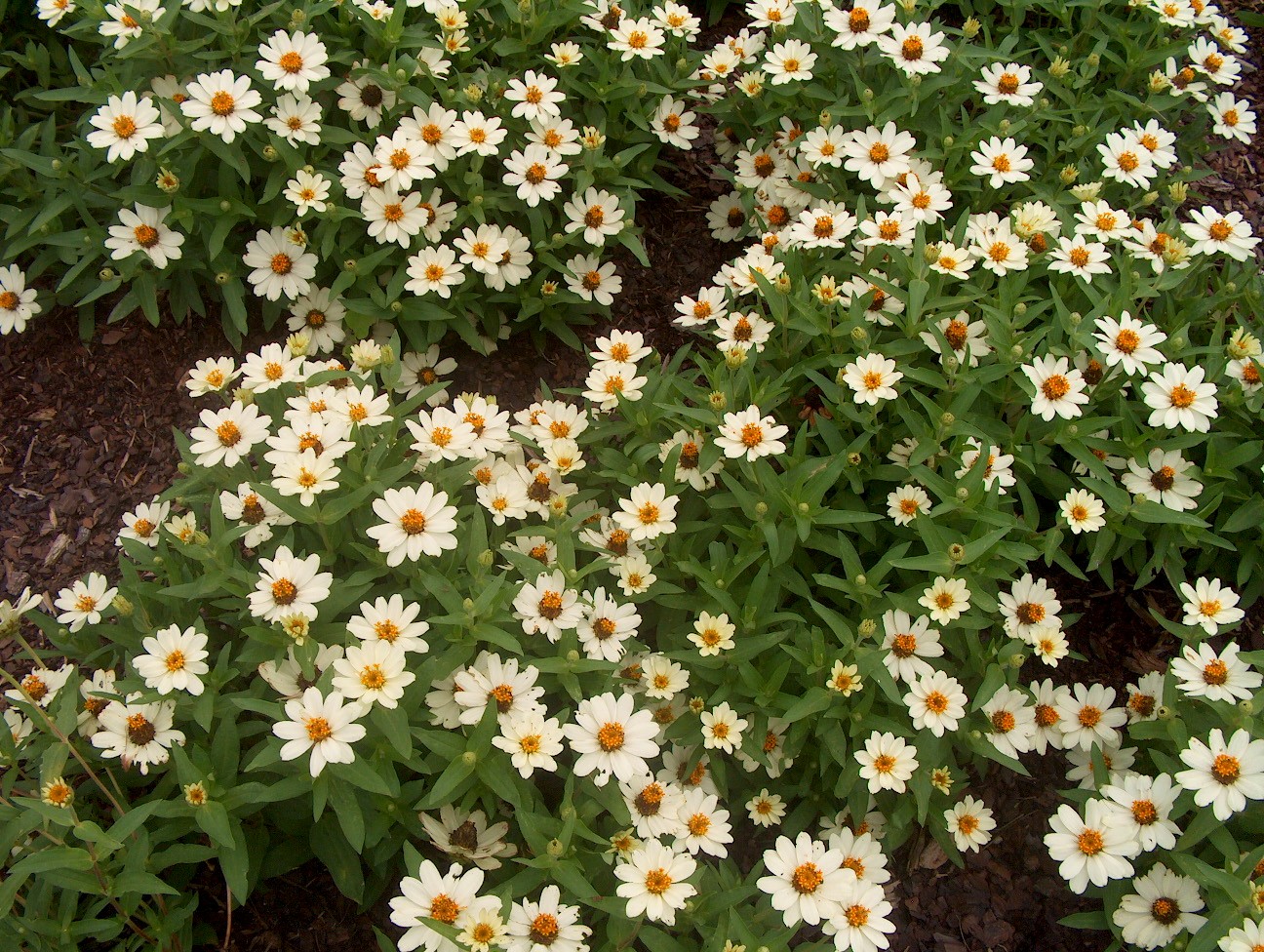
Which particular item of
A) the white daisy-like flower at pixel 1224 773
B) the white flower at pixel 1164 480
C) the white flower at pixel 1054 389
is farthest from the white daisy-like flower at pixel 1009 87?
the white daisy-like flower at pixel 1224 773

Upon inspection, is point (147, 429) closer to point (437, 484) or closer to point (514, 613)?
point (437, 484)

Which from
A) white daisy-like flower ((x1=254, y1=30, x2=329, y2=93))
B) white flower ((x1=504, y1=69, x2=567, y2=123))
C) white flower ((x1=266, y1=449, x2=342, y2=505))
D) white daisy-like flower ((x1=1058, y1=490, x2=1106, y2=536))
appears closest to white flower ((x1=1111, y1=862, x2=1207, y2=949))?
white daisy-like flower ((x1=1058, y1=490, x2=1106, y2=536))

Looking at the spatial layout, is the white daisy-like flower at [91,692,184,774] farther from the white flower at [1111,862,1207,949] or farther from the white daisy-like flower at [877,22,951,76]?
the white daisy-like flower at [877,22,951,76]

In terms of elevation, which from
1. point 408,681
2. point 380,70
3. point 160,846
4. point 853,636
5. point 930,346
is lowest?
point 160,846

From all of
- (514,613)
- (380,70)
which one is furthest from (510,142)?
(514,613)

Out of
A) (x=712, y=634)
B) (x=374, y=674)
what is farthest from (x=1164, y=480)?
(x=374, y=674)

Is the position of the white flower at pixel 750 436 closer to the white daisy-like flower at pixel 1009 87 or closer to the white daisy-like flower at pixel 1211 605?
the white daisy-like flower at pixel 1211 605
